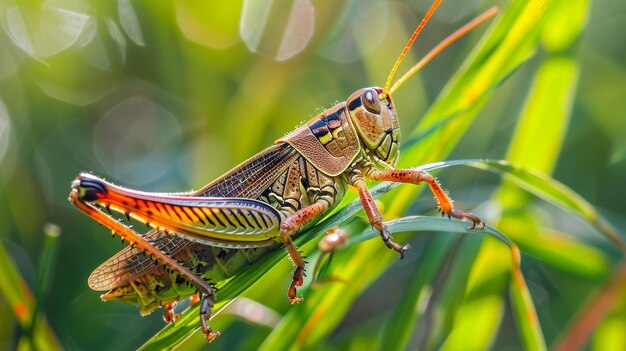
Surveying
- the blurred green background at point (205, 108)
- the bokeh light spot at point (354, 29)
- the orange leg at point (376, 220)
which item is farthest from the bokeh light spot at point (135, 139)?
the orange leg at point (376, 220)

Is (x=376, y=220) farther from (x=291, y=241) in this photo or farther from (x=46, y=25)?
(x=46, y=25)

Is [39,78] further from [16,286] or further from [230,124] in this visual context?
[16,286]

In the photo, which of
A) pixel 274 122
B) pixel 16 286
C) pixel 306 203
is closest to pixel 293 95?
pixel 274 122

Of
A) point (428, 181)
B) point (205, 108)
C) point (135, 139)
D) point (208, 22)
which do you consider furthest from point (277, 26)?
point (428, 181)

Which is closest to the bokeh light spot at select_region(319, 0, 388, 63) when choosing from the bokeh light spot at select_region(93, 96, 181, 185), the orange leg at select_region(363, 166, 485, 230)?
the bokeh light spot at select_region(93, 96, 181, 185)

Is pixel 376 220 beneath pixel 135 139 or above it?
beneath

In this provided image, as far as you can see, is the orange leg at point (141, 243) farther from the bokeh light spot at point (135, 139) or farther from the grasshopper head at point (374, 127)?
the bokeh light spot at point (135, 139)

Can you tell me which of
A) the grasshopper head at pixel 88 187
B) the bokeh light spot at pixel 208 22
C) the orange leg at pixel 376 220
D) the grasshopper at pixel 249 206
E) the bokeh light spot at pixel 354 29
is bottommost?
the orange leg at pixel 376 220
